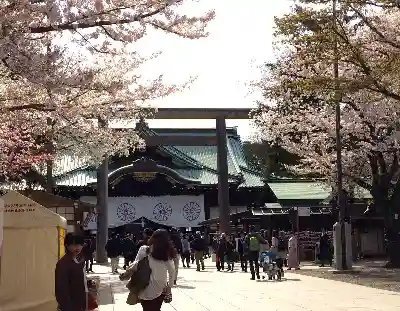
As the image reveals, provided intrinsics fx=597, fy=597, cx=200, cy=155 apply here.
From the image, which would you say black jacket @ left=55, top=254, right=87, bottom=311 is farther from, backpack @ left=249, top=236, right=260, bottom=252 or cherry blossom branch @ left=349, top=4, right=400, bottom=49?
backpack @ left=249, top=236, right=260, bottom=252

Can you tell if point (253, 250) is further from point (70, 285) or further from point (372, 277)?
point (70, 285)

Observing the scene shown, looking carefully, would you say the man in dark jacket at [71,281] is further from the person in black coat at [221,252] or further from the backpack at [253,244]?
the person in black coat at [221,252]

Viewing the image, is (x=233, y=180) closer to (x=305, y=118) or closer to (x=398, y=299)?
(x=305, y=118)

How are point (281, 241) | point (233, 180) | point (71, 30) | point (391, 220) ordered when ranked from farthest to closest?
point (233, 180)
point (391, 220)
point (281, 241)
point (71, 30)

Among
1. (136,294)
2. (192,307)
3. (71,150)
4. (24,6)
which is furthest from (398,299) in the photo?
(71,150)

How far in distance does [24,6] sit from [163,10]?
2252 millimetres

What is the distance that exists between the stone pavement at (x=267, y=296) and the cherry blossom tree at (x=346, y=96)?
4857 millimetres

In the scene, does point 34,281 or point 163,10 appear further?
point 34,281

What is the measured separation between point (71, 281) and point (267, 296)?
26.3 feet

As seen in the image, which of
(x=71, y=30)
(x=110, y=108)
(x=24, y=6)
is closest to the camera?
(x=24, y=6)

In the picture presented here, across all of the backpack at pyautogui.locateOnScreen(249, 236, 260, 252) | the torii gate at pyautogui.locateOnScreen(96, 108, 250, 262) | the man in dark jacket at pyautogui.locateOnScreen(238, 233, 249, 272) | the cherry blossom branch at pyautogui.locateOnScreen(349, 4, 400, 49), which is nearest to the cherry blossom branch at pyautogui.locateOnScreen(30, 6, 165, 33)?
the cherry blossom branch at pyautogui.locateOnScreen(349, 4, 400, 49)

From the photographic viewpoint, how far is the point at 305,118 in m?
25.4

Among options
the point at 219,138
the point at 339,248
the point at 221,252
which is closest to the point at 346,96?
the point at 339,248

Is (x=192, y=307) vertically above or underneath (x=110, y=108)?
underneath
